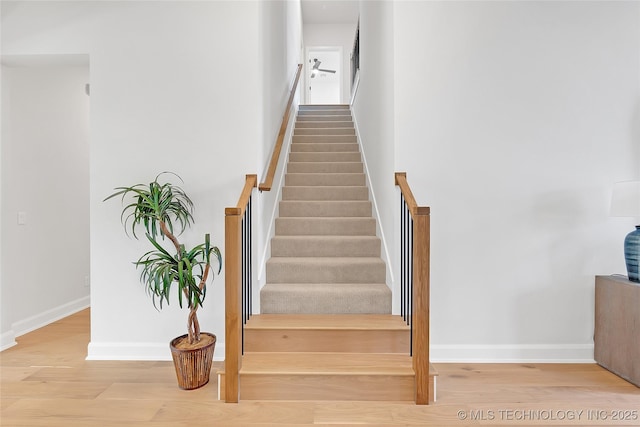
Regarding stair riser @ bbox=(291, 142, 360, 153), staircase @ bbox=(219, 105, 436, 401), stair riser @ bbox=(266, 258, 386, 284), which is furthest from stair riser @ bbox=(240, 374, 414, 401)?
stair riser @ bbox=(291, 142, 360, 153)

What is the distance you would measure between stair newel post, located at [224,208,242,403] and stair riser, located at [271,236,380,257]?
1.09 m

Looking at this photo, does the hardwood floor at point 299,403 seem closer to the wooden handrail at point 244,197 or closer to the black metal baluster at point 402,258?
the black metal baluster at point 402,258

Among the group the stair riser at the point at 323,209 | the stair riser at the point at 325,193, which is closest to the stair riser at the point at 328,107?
the stair riser at the point at 325,193

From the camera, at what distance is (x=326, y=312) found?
2.83 meters

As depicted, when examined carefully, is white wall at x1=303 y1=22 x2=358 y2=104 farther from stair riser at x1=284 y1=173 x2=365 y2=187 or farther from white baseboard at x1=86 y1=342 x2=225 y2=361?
white baseboard at x1=86 y1=342 x2=225 y2=361

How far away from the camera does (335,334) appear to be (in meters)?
2.53

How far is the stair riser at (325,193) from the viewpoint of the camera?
4.02m

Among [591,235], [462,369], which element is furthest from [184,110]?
[591,235]

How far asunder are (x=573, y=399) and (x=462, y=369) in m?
0.66

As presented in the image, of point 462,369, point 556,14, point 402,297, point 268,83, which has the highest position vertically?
point 556,14

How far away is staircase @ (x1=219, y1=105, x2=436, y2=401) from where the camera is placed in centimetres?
227

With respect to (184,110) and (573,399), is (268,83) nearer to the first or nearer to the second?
(184,110)

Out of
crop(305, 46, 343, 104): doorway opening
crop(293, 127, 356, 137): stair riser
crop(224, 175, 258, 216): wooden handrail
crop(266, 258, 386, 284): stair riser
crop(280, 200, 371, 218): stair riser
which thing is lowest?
crop(266, 258, 386, 284): stair riser

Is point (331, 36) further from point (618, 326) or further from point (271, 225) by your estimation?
point (618, 326)
